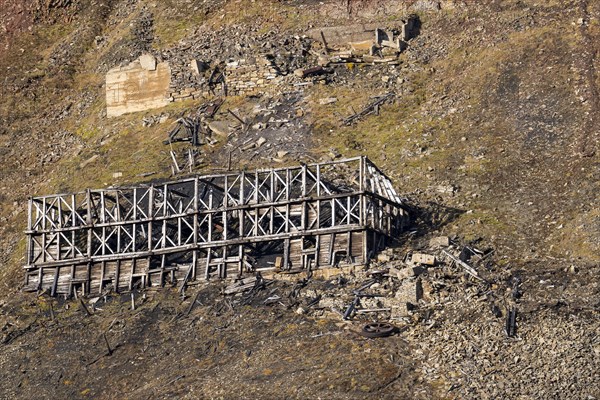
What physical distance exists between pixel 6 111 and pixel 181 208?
20.7m

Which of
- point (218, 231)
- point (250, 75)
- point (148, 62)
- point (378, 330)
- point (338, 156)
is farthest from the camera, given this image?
point (148, 62)

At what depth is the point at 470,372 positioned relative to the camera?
32.4m

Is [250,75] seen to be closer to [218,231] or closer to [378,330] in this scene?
[218,231]

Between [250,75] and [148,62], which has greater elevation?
[148,62]

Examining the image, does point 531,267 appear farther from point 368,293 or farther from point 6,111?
point 6,111

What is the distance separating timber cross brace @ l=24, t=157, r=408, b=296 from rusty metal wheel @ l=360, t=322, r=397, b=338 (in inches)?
174

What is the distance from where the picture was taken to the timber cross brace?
40625 mm

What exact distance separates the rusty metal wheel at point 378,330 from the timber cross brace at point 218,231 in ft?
14.5

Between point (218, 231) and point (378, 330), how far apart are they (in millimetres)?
9656

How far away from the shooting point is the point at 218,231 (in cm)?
4306

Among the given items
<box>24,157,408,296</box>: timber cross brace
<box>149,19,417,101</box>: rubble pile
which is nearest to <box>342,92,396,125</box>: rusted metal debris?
<box>149,19,417,101</box>: rubble pile

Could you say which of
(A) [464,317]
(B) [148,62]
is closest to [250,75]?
(B) [148,62]

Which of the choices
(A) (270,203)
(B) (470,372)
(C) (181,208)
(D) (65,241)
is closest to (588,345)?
(B) (470,372)

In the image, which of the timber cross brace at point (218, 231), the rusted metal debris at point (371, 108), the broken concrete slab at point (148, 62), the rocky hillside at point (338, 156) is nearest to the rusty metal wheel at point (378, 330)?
the rocky hillside at point (338, 156)
